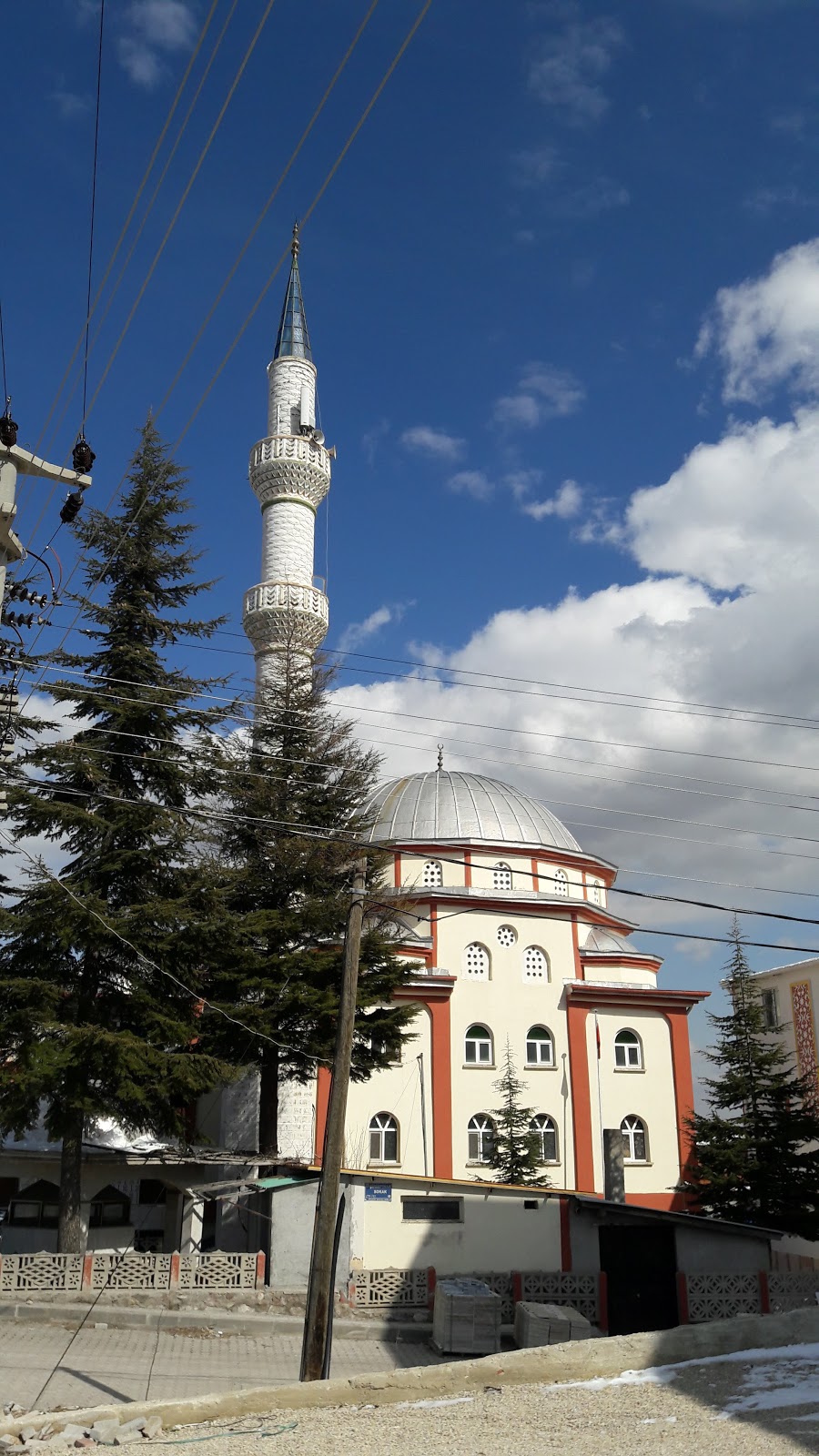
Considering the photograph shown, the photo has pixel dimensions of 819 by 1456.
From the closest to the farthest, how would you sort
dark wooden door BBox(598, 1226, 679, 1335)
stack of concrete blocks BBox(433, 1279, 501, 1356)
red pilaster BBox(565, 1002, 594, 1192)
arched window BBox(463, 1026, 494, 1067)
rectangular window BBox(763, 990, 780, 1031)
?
1. stack of concrete blocks BBox(433, 1279, 501, 1356)
2. dark wooden door BBox(598, 1226, 679, 1335)
3. red pilaster BBox(565, 1002, 594, 1192)
4. arched window BBox(463, 1026, 494, 1067)
5. rectangular window BBox(763, 990, 780, 1031)

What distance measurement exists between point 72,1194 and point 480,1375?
1133 centimetres

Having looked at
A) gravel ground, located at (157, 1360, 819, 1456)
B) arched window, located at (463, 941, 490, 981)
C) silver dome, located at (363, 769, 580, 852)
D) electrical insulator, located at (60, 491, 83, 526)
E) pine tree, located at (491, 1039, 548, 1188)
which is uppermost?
silver dome, located at (363, 769, 580, 852)

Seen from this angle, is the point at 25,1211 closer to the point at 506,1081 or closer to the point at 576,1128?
the point at 506,1081

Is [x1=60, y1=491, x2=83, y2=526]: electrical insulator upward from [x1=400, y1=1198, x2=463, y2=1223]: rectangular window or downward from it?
upward

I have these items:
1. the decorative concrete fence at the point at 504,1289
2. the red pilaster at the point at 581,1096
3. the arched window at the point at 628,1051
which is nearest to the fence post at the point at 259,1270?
the decorative concrete fence at the point at 504,1289

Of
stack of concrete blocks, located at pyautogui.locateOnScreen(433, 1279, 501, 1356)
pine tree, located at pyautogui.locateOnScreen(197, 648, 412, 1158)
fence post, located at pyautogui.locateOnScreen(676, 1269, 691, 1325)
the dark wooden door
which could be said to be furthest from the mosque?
stack of concrete blocks, located at pyautogui.locateOnScreen(433, 1279, 501, 1356)

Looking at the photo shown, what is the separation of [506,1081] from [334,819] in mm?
8182

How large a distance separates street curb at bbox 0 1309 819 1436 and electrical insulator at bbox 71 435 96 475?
909 cm

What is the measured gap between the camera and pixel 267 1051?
21438 mm

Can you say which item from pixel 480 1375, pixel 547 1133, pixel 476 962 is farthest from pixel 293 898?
pixel 480 1375

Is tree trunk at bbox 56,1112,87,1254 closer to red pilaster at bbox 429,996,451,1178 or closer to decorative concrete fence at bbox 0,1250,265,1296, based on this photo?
decorative concrete fence at bbox 0,1250,265,1296

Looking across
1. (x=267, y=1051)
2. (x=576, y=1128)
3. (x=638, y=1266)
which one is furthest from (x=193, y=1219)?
(x=576, y=1128)

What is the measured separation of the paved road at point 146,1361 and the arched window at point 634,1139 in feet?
41.9

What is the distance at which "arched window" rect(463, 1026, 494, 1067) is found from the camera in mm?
28094
